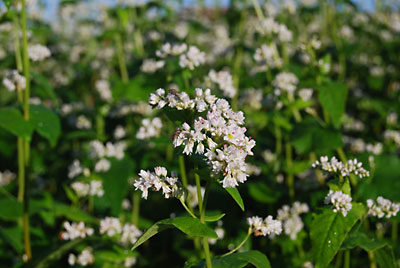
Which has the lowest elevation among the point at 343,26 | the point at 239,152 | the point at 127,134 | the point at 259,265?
the point at 127,134

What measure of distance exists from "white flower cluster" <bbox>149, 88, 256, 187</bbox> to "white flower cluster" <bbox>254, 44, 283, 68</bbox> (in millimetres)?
1908

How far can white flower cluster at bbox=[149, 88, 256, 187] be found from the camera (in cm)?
164

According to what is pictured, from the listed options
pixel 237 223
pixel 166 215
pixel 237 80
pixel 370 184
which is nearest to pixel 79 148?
pixel 166 215

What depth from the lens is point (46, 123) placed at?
9.86 feet

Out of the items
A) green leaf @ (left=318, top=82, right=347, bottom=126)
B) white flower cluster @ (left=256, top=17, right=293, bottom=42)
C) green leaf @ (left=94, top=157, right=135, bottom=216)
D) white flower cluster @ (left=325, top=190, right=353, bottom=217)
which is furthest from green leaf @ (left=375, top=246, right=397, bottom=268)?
white flower cluster @ (left=256, top=17, right=293, bottom=42)

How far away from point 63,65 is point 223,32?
238cm

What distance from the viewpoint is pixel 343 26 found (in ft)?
20.9

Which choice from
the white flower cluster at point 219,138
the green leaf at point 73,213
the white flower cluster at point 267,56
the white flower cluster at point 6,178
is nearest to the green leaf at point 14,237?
the green leaf at point 73,213

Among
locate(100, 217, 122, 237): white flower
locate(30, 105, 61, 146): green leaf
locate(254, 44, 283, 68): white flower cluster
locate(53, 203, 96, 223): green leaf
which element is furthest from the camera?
locate(254, 44, 283, 68): white flower cluster

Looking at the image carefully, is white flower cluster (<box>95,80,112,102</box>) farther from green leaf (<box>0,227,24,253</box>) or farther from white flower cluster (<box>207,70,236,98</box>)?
white flower cluster (<box>207,70,236,98</box>)

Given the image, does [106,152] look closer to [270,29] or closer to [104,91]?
[104,91]

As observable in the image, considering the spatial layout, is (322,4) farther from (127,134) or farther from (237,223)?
(237,223)

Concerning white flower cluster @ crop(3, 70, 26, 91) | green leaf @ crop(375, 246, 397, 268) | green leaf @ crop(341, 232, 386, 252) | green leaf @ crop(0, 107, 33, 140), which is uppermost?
white flower cluster @ crop(3, 70, 26, 91)

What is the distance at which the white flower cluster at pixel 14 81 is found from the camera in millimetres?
3004
